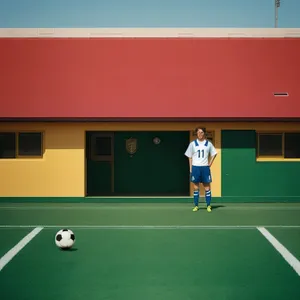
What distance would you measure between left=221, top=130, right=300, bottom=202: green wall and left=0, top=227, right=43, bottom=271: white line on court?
297 inches

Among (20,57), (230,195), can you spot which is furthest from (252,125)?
(20,57)

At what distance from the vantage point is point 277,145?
17.8 meters

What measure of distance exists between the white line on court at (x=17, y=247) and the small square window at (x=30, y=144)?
6427mm

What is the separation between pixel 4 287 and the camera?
6715 millimetres

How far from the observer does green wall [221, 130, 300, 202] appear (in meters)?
17.3

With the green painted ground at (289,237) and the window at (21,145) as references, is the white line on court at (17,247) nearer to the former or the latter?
the green painted ground at (289,237)

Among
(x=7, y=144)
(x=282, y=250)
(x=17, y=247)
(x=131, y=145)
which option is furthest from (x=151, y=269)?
(x=131, y=145)

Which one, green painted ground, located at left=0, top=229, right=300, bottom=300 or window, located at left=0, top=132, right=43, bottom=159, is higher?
window, located at left=0, top=132, right=43, bottom=159

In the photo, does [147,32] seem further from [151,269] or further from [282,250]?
[151,269]

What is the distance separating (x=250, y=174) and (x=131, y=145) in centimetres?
473

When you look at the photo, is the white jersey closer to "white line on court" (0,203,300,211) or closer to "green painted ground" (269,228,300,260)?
"white line on court" (0,203,300,211)

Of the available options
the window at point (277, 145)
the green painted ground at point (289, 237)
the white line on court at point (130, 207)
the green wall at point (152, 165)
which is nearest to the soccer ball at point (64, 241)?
the green painted ground at point (289, 237)

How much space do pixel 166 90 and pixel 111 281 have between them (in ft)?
39.0

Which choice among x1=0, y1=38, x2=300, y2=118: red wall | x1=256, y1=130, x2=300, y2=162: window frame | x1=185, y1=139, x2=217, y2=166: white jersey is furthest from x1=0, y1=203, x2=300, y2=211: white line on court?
x1=0, y1=38, x2=300, y2=118: red wall
